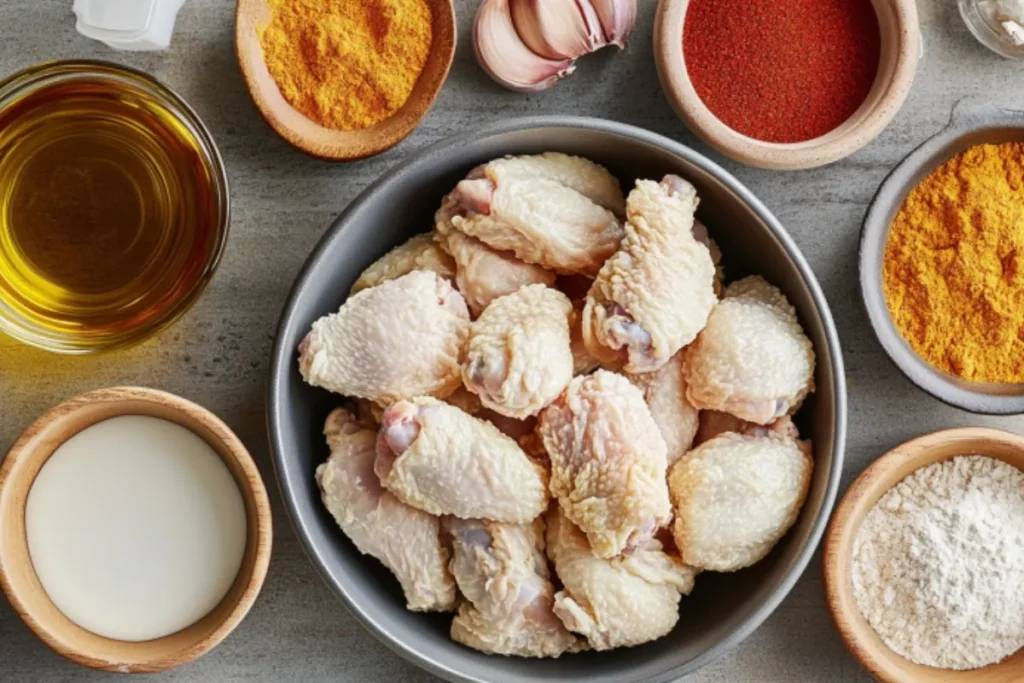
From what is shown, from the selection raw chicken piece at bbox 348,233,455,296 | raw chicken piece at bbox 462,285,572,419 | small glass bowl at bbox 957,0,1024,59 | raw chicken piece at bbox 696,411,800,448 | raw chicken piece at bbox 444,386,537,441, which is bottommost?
raw chicken piece at bbox 444,386,537,441

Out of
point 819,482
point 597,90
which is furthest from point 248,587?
point 597,90

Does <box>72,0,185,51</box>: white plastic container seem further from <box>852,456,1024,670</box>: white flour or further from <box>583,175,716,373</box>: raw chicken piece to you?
<box>852,456,1024,670</box>: white flour

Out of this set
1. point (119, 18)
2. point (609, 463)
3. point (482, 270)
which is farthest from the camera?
point (119, 18)

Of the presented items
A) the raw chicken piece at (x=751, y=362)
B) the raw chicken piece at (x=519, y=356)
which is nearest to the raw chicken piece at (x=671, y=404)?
the raw chicken piece at (x=751, y=362)

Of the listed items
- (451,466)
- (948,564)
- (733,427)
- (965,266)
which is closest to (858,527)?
(948,564)

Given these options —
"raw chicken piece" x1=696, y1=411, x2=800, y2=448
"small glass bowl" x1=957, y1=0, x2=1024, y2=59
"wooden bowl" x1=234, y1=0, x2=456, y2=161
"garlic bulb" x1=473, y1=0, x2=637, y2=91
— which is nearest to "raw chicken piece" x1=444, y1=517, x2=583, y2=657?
"raw chicken piece" x1=696, y1=411, x2=800, y2=448

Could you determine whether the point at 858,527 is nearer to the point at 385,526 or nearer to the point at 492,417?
the point at 492,417
